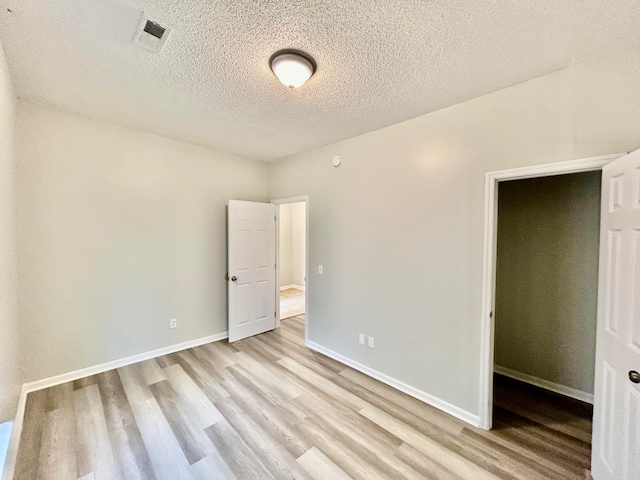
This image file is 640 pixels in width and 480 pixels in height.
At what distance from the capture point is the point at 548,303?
8.47ft

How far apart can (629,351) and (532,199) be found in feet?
6.01

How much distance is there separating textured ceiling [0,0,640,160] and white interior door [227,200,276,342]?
159 cm

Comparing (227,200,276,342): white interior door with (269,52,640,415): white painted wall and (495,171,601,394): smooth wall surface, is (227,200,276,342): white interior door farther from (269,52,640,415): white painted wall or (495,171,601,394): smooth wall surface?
A: (495,171,601,394): smooth wall surface

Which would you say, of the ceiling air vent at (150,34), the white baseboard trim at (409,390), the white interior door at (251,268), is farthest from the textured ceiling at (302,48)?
the white baseboard trim at (409,390)

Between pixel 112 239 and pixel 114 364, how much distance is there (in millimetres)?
1394

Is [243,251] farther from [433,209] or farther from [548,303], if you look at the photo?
[548,303]

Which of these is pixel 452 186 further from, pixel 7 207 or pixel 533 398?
pixel 7 207

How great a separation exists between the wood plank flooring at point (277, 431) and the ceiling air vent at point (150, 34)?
265 cm

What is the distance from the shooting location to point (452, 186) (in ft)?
7.25

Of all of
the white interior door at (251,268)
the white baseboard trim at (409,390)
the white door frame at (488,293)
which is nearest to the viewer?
the white door frame at (488,293)

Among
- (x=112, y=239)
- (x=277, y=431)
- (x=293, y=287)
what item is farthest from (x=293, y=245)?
(x=277, y=431)

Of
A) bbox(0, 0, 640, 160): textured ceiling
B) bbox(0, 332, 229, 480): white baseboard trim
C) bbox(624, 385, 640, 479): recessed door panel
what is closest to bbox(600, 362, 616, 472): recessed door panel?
bbox(624, 385, 640, 479): recessed door panel

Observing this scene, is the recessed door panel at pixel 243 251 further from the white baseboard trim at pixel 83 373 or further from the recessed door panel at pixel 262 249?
the white baseboard trim at pixel 83 373

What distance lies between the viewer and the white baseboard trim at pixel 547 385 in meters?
2.37
